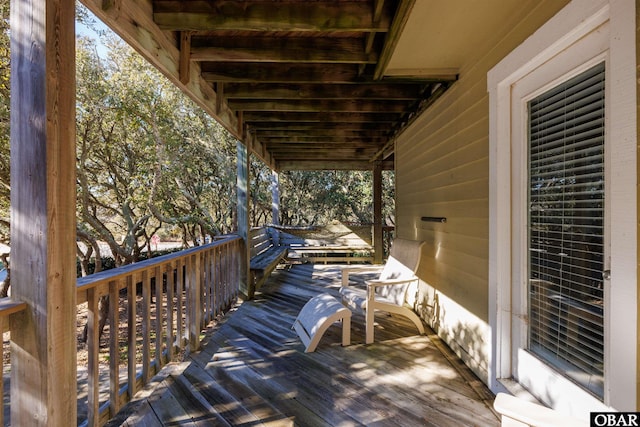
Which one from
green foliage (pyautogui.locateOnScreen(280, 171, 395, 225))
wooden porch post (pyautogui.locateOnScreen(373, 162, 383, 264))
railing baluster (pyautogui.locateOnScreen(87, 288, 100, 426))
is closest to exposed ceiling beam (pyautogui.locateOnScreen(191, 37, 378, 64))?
railing baluster (pyautogui.locateOnScreen(87, 288, 100, 426))

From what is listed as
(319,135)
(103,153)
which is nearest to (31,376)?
(319,135)

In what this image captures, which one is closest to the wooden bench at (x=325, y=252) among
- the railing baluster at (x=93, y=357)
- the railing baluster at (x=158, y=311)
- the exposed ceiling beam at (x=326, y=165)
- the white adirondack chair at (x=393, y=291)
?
the exposed ceiling beam at (x=326, y=165)

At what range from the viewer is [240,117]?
4.11 metres

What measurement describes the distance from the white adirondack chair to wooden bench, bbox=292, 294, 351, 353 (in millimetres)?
245

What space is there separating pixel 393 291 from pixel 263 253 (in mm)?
3502

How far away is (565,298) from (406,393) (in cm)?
119

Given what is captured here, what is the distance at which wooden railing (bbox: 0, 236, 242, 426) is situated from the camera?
1.66 meters

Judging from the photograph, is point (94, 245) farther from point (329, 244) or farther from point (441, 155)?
point (441, 155)

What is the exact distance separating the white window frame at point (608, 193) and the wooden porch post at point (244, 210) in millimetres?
3277

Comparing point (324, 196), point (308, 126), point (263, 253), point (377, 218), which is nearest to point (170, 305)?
point (308, 126)

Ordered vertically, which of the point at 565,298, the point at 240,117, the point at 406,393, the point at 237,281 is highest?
the point at 240,117

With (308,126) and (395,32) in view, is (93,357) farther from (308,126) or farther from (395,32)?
(308,126)

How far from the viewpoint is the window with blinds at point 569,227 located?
4.80ft

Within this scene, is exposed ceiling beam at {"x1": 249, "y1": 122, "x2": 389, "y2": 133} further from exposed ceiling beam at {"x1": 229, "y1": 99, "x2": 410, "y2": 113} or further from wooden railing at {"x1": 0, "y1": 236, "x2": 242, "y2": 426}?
wooden railing at {"x1": 0, "y1": 236, "x2": 242, "y2": 426}
